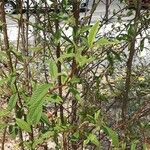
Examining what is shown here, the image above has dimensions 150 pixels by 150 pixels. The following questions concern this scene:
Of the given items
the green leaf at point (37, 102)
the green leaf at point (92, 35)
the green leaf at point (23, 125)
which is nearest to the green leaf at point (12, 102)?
the green leaf at point (23, 125)

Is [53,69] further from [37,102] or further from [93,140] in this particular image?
[93,140]

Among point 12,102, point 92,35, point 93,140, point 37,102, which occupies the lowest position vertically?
point 93,140

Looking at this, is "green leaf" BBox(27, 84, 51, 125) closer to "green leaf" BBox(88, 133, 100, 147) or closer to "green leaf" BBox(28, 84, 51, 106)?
"green leaf" BBox(28, 84, 51, 106)

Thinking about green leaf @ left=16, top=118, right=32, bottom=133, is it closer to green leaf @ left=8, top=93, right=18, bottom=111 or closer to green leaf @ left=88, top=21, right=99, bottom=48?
green leaf @ left=8, top=93, right=18, bottom=111

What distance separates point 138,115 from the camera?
6.08 ft

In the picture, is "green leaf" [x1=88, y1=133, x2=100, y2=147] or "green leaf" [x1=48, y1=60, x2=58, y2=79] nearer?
"green leaf" [x1=48, y1=60, x2=58, y2=79]

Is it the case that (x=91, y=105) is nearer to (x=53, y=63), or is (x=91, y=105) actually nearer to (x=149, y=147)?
(x=149, y=147)

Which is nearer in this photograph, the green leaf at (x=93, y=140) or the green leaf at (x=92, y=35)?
the green leaf at (x=92, y=35)

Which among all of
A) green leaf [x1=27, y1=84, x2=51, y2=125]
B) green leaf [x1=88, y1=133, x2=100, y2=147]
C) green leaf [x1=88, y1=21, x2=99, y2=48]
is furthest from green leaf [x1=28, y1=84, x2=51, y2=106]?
green leaf [x1=88, y1=133, x2=100, y2=147]

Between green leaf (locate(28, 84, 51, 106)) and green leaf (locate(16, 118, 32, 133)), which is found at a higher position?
green leaf (locate(28, 84, 51, 106))

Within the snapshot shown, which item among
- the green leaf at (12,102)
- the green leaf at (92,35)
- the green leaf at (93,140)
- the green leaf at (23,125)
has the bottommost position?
the green leaf at (93,140)

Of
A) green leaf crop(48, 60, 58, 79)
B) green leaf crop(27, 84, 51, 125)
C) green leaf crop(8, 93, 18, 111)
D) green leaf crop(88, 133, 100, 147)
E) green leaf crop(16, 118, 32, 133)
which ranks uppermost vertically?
green leaf crop(48, 60, 58, 79)

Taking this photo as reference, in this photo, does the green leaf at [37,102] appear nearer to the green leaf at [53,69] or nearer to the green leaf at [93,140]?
the green leaf at [53,69]

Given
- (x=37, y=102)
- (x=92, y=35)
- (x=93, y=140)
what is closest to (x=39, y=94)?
(x=37, y=102)
